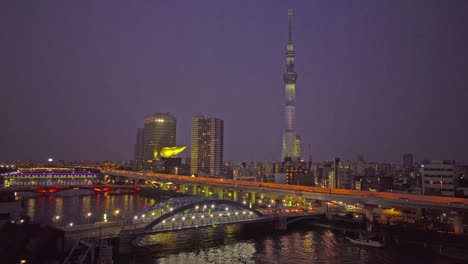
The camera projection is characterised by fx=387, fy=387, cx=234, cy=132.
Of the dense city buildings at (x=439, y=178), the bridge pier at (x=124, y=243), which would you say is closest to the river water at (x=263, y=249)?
the bridge pier at (x=124, y=243)

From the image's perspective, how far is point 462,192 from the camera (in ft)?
200

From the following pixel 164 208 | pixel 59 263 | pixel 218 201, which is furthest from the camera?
pixel 218 201

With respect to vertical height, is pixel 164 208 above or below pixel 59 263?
above

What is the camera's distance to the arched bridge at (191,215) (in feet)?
130

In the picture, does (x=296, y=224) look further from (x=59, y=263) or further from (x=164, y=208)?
(x=59, y=263)

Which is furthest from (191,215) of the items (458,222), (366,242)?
(458,222)

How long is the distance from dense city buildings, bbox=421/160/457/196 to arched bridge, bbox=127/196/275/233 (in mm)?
33025

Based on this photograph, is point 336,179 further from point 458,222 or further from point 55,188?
point 55,188

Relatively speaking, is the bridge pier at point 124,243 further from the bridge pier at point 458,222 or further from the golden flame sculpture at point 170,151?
the golden flame sculpture at point 170,151

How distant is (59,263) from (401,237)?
34.9m

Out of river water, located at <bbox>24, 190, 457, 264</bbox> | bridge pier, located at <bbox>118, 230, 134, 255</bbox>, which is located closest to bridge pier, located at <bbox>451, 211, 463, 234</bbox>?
river water, located at <bbox>24, 190, 457, 264</bbox>

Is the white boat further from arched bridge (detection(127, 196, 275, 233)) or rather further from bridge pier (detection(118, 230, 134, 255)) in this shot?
bridge pier (detection(118, 230, 134, 255))

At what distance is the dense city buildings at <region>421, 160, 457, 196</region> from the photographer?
6321 centimetres

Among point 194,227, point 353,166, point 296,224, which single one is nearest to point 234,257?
point 194,227
